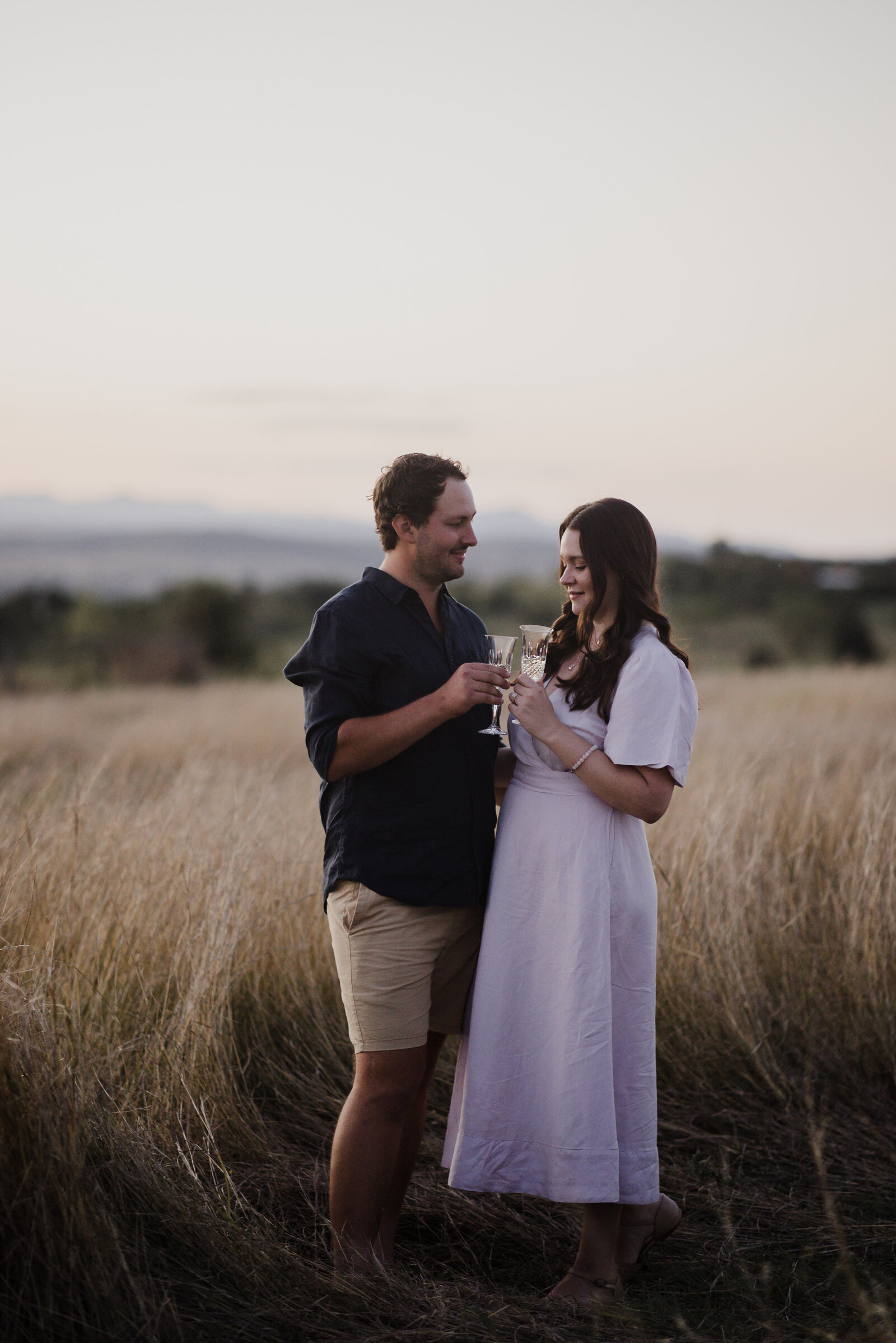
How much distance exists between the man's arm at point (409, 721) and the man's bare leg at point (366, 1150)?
0.79m

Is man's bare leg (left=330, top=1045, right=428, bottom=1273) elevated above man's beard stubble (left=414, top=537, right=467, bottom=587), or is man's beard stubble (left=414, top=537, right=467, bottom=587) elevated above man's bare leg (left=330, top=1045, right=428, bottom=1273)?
man's beard stubble (left=414, top=537, right=467, bottom=587)

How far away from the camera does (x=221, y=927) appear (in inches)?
145

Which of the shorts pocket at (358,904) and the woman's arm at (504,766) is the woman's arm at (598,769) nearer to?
the woman's arm at (504,766)

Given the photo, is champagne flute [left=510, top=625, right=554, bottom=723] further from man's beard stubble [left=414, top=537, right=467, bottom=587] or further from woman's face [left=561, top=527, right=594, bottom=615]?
man's beard stubble [left=414, top=537, right=467, bottom=587]

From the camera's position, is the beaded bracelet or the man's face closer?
the beaded bracelet

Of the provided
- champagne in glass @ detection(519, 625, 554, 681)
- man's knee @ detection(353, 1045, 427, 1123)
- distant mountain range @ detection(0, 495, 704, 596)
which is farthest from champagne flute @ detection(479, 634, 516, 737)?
distant mountain range @ detection(0, 495, 704, 596)

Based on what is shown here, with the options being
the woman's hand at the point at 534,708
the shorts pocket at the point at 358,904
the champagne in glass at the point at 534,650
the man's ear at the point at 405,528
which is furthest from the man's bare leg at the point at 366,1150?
the man's ear at the point at 405,528

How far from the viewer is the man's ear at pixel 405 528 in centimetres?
294

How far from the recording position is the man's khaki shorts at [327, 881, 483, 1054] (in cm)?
282

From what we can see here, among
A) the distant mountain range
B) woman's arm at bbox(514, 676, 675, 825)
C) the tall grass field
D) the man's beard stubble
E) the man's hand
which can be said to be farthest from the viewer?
the distant mountain range

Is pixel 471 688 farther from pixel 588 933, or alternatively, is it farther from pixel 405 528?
pixel 588 933

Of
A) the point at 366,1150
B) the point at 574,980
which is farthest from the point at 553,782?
the point at 366,1150

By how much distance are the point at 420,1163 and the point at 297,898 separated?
45.8 inches

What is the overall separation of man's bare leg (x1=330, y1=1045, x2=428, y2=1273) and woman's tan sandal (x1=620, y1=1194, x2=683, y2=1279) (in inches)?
28.0
